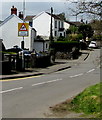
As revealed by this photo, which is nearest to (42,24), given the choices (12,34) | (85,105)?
(12,34)

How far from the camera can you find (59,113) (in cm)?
1082

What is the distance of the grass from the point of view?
10648 millimetres

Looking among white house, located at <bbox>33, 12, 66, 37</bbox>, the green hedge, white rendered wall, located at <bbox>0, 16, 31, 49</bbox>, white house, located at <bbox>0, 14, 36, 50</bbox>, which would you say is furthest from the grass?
white house, located at <bbox>33, 12, 66, 37</bbox>

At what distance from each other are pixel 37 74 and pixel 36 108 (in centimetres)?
1402

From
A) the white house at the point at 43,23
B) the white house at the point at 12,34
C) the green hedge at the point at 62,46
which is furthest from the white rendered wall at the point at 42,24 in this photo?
the green hedge at the point at 62,46

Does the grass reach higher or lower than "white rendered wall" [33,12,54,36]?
lower

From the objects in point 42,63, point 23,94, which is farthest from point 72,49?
point 23,94

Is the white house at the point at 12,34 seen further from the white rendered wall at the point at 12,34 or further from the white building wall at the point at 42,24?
the white building wall at the point at 42,24

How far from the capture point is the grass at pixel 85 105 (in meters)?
10.6

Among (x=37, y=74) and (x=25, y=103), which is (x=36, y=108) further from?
(x=37, y=74)

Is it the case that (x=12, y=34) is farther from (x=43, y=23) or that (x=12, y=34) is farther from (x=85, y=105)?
(x=85, y=105)

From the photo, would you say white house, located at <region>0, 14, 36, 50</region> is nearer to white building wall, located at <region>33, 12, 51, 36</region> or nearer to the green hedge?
the green hedge

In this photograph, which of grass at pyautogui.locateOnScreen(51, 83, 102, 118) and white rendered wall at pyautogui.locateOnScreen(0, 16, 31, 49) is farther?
white rendered wall at pyautogui.locateOnScreen(0, 16, 31, 49)

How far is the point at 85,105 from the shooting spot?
11383mm
